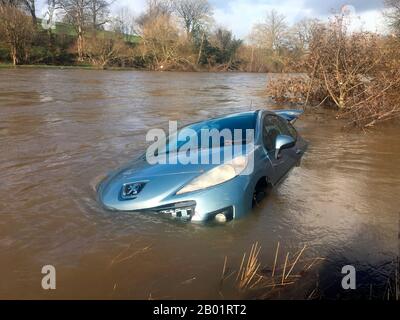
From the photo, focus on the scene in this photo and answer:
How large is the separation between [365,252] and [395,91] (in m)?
10.3

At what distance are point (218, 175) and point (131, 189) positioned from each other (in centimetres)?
102

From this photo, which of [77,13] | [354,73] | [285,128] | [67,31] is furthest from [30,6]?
[285,128]

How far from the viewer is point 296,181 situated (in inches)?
261

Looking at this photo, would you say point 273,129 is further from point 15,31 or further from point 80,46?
point 80,46

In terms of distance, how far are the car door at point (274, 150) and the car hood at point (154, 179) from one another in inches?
19.8

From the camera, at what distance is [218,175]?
469cm

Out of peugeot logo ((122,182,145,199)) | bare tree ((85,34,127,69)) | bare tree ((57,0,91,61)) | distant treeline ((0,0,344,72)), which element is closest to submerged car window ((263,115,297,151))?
peugeot logo ((122,182,145,199))

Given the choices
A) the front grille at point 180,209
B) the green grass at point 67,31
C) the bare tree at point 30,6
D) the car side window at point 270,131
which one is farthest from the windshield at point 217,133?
the bare tree at point 30,6

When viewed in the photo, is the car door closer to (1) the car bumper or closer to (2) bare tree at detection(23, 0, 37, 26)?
(1) the car bumper

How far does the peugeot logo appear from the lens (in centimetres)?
475

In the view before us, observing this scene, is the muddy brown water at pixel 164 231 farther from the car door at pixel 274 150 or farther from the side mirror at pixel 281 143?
the side mirror at pixel 281 143

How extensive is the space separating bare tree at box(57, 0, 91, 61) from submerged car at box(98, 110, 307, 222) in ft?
174

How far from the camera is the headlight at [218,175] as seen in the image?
15.0 feet
